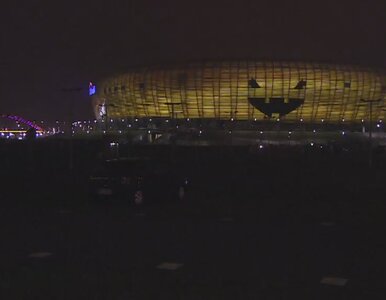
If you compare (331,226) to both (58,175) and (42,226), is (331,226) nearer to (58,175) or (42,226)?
(42,226)

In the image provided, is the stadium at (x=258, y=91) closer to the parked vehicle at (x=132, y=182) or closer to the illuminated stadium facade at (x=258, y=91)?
the illuminated stadium facade at (x=258, y=91)

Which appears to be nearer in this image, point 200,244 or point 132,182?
point 200,244

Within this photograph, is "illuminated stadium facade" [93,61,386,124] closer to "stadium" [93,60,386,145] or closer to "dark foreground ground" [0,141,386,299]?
"stadium" [93,60,386,145]

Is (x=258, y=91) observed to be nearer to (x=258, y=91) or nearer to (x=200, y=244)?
(x=258, y=91)

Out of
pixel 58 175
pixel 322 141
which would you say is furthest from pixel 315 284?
pixel 322 141

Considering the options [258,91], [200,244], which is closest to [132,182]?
[200,244]

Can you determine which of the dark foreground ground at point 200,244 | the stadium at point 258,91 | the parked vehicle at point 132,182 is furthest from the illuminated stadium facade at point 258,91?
the parked vehicle at point 132,182
